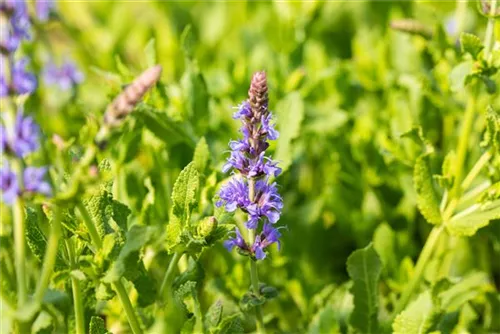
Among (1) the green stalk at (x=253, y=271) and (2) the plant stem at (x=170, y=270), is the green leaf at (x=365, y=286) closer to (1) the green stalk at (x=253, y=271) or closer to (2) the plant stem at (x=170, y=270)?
(1) the green stalk at (x=253, y=271)

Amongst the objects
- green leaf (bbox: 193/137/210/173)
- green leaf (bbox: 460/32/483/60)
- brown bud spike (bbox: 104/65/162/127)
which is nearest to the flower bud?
brown bud spike (bbox: 104/65/162/127)

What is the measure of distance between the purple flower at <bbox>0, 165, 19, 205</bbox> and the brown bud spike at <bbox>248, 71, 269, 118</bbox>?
0.53 metres

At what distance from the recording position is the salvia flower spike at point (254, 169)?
1674 millimetres

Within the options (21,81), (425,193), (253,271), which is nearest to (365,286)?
(425,193)

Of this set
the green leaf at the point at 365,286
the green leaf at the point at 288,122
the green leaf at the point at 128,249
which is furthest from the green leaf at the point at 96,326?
the green leaf at the point at 288,122

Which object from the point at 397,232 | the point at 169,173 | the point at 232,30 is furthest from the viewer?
the point at 232,30

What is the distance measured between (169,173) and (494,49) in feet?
3.72

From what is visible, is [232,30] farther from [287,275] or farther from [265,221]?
[265,221]

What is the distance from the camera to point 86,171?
1502mm

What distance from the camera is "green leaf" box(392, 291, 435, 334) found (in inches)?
76.9

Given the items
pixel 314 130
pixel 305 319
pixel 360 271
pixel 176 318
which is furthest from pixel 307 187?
pixel 176 318

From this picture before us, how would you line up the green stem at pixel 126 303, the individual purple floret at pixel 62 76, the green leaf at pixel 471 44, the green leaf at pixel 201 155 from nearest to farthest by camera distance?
the green stem at pixel 126 303
the green leaf at pixel 471 44
the green leaf at pixel 201 155
the individual purple floret at pixel 62 76

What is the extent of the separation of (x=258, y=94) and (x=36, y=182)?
0.51 metres

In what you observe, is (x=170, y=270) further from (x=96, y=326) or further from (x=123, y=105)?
(x=123, y=105)
